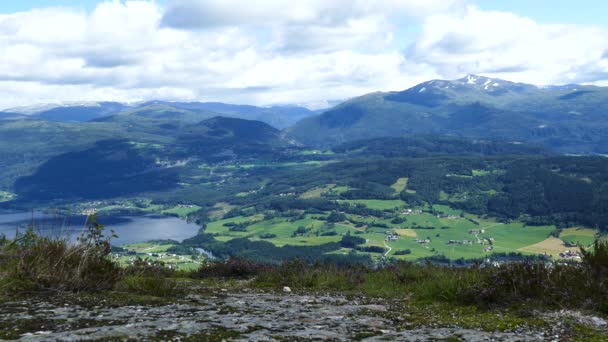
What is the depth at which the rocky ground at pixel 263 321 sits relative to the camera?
6781 mm

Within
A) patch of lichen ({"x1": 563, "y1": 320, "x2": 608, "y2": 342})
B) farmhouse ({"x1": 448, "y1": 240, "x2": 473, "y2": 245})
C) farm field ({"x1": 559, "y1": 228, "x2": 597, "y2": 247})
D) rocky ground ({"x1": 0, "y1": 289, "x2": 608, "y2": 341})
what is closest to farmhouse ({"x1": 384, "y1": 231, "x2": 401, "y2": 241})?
farmhouse ({"x1": 448, "y1": 240, "x2": 473, "y2": 245})

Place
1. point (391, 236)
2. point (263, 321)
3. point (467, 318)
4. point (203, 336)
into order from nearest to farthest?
point (203, 336), point (263, 321), point (467, 318), point (391, 236)

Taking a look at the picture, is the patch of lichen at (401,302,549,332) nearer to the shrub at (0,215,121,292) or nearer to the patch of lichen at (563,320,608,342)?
the patch of lichen at (563,320,608,342)

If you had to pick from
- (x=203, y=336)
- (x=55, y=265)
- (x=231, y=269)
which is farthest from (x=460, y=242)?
(x=203, y=336)

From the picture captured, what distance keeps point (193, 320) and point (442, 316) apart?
4.57m

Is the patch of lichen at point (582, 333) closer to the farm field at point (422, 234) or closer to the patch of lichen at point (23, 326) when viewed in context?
the patch of lichen at point (23, 326)

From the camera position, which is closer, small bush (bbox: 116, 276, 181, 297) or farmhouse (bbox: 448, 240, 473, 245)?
small bush (bbox: 116, 276, 181, 297)

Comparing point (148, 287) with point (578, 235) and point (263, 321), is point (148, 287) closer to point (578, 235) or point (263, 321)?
point (263, 321)

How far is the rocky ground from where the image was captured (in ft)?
22.2

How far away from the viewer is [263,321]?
7867mm

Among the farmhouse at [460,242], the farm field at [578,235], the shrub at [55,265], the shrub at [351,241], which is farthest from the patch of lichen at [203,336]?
the farm field at [578,235]

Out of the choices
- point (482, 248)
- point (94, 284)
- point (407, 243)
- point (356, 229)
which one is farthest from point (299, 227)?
point (94, 284)

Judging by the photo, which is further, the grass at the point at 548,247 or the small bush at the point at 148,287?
the grass at the point at 548,247

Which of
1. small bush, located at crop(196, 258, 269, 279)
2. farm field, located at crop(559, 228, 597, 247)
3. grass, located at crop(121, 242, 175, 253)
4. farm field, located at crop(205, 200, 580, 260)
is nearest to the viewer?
small bush, located at crop(196, 258, 269, 279)
